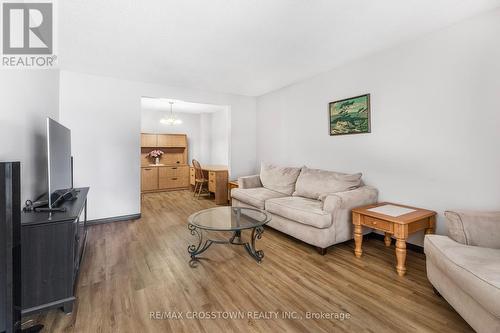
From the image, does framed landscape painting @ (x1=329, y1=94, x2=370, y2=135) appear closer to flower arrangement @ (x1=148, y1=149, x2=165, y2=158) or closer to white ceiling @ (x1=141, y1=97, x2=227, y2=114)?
white ceiling @ (x1=141, y1=97, x2=227, y2=114)

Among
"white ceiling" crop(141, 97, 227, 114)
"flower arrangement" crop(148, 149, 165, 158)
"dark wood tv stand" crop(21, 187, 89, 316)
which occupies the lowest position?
"dark wood tv stand" crop(21, 187, 89, 316)

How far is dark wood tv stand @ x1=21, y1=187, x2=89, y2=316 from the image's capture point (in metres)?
1.54

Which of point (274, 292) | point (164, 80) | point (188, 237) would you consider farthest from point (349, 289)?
point (164, 80)

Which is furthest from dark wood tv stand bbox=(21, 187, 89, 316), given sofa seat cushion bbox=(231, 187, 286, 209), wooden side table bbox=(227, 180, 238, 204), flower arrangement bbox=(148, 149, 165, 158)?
flower arrangement bbox=(148, 149, 165, 158)

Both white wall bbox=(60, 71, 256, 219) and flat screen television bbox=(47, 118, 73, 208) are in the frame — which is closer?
flat screen television bbox=(47, 118, 73, 208)

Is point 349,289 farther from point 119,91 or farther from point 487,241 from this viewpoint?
point 119,91

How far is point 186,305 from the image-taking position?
1723 mm

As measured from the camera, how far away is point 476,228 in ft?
5.76

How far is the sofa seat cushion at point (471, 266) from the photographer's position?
122 cm

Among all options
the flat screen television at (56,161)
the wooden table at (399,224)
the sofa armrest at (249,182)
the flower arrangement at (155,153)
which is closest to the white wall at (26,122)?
the flat screen television at (56,161)

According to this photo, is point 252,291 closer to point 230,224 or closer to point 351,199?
point 230,224

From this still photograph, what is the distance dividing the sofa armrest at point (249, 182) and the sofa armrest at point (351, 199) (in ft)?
5.66

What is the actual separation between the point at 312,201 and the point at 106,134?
11.0ft

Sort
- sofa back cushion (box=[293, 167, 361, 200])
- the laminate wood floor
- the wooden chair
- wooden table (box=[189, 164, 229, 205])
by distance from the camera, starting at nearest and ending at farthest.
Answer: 1. the laminate wood floor
2. sofa back cushion (box=[293, 167, 361, 200])
3. wooden table (box=[189, 164, 229, 205])
4. the wooden chair
